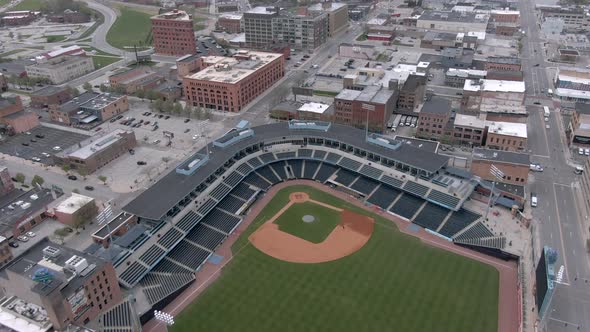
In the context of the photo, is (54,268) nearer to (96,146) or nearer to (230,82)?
(96,146)

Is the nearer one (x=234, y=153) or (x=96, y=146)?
(x=234, y=153)

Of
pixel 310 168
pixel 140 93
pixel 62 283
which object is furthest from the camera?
pixel 140 93

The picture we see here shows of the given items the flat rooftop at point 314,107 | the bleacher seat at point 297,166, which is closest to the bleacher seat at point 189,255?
the bleacher seat at point 297,166

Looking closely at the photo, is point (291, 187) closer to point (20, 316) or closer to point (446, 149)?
point (446, 149)

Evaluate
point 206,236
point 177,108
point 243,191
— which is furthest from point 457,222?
point 177,108

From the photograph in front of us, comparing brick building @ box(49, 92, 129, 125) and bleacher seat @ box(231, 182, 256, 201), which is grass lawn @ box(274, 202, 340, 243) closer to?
bleacher seat @ box(231, 182, 256, 201)

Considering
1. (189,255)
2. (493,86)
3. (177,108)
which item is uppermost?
(493,86)
